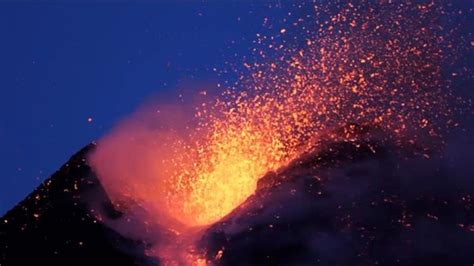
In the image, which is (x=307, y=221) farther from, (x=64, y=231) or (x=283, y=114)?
(x=283, y=114)

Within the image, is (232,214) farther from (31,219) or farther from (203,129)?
(203,129)

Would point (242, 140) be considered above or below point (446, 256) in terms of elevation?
above

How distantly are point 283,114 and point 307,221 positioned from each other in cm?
558

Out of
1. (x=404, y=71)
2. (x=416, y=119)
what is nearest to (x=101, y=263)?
(x=416, y=119)

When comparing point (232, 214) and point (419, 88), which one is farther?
point (419, 88)

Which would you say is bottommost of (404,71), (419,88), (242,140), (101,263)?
(101,263)

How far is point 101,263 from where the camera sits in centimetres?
401

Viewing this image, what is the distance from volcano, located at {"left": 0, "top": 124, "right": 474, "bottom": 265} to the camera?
159 inches

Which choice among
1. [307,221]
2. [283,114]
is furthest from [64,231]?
[283,114]

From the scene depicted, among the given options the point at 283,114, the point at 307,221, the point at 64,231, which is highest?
the point at 283,114

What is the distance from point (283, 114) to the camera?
32.0 feet

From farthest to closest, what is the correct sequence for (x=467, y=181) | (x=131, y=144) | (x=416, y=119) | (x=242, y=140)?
(x=242, y=140) → (x=416, y=119) → (x=131, y=144) → (x=467, y=181)

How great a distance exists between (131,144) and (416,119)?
365cm

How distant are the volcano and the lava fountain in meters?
0.39
